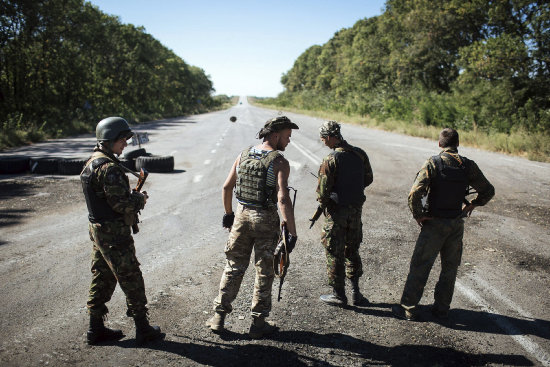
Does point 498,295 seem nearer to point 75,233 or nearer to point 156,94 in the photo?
point 75,233

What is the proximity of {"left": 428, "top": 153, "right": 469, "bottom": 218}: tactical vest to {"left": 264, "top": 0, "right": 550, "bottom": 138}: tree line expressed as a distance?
52.9ft

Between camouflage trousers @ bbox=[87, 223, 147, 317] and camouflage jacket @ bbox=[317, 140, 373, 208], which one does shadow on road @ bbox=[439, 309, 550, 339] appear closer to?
camouflage jacket @ bbox=[317, 140, 373, 208]

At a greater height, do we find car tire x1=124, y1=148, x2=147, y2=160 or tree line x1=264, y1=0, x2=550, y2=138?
tree line x1=264, y1=0, x2=550, y2=138

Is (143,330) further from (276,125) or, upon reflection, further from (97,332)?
(276,125)

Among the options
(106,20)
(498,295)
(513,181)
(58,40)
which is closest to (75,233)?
(498,295)

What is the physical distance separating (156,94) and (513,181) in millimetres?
50507

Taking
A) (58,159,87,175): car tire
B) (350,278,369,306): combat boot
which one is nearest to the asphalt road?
(350,278,369,306): combat boot

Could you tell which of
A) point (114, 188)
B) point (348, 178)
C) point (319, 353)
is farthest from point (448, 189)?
point (114, 188)

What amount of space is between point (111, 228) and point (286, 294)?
2.08 m

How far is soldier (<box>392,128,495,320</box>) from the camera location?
3912mm

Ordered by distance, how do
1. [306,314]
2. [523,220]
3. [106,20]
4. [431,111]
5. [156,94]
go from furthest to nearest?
1. [156,94]
2. [106,20]
3. [431,111]
4. [523,220]
5. [306,314]

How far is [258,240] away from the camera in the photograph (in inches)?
144

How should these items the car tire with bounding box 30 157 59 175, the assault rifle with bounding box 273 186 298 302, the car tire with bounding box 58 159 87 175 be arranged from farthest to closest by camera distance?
the car tire with bounding box 30 157 59 175, the car tire with bounding box 58 159 87 175, the assault rifle with bounding box 273 186 298 302

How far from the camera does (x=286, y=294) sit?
4535 millimetres
